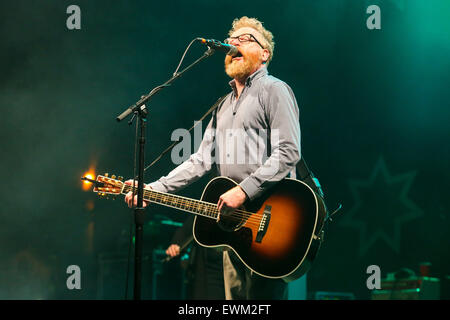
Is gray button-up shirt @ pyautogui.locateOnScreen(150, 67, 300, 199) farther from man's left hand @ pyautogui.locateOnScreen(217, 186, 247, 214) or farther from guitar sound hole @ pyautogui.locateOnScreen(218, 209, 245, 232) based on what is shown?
guitar sound hole @ pyautogui.locateOnScreen(218, 209, 245, 232)

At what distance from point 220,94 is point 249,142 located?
3.79 metres

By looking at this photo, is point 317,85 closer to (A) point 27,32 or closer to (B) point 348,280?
(B) point 348,280

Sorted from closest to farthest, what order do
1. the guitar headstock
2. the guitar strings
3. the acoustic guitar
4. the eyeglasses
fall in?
1. the acoustic guitar
2. the guitar strings
3. the guitar headstock
4. the eyeglasses

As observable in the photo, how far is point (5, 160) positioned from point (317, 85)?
173 inches

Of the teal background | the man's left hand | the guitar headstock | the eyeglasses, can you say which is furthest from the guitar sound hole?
the teal background

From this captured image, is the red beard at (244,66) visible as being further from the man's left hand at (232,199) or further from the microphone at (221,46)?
the man's left hand at (232,199)

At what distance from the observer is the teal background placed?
5.93 meters

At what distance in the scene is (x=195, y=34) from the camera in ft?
20.2

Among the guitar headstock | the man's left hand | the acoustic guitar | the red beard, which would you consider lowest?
the acoustic guitar

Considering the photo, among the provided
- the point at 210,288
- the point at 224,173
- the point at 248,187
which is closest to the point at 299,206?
the point at 248,187

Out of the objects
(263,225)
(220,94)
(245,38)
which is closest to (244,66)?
(245,38)

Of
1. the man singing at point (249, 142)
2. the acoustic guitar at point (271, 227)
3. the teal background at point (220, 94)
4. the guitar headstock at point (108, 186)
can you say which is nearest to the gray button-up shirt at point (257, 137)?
the man singing at point (249, 142)

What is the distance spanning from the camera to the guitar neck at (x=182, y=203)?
2756 mm

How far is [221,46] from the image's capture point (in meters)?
2.77
